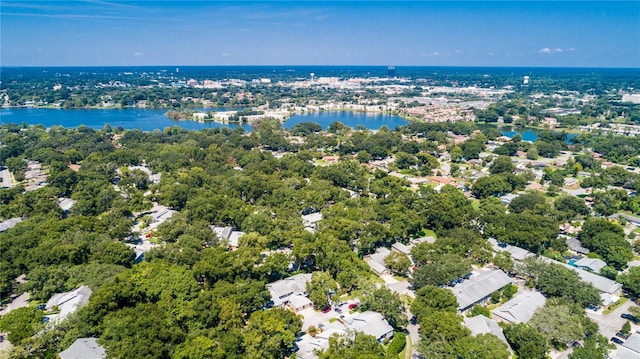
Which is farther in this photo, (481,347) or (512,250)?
(512,250)

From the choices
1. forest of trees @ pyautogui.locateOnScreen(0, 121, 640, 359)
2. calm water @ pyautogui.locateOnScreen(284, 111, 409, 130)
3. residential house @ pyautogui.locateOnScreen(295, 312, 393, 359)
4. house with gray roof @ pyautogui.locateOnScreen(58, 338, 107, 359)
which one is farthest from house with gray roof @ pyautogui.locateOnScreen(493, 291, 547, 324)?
calm water @ pyautogui.locateOnScreen(284, 111, 409, 130)

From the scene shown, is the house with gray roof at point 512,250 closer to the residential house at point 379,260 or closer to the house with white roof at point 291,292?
the residential house at point 379,260

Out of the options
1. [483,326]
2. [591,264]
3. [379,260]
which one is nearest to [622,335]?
[591,264]

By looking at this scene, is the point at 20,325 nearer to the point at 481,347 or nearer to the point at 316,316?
the point at 316,316

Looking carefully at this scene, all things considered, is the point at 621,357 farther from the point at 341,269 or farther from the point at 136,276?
the point at 136,276

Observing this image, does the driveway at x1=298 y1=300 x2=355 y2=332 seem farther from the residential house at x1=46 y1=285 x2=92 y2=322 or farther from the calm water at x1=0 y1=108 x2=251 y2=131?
the calm water at x1=0 y1=108 x2=251 y2=131
